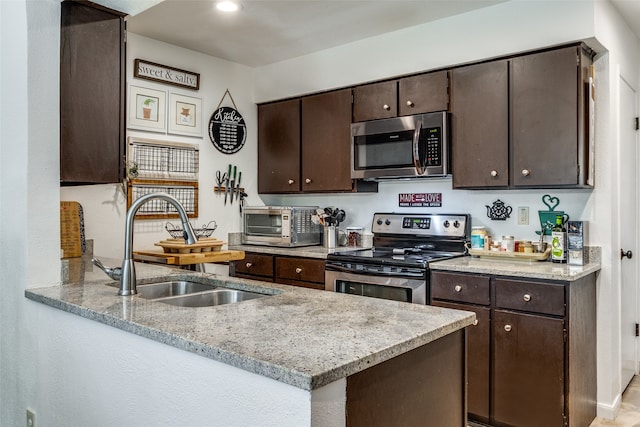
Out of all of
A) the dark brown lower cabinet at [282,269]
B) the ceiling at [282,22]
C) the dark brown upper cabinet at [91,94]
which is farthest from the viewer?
the dark brown lower cabinet at [282,269]

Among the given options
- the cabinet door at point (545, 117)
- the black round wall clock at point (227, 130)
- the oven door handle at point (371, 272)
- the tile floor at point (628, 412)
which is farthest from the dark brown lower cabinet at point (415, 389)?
the black round wall clock at point (227, 130)

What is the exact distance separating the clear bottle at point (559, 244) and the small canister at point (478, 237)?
417mm

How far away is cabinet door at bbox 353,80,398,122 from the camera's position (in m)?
3.51

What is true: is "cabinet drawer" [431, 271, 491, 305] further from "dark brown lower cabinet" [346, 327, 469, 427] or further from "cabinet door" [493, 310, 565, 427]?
"dark brown lower cabinet" [346, 327, 469, 427]

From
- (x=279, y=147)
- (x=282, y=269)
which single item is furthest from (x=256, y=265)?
(x=279, y=147)

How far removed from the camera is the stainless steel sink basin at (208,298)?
1976 millimetres

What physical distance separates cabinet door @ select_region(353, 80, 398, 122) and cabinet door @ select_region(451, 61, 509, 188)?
17.9 inches

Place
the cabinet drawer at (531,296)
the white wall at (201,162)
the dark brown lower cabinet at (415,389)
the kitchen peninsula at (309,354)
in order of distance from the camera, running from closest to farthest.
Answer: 1. the kitchen peninsula at (309,354)
2. the dark brown lower cabinet at (415,389)
3. the cabinet drawer at (531,296)
4. the white wall at (201,162)

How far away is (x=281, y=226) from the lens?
12.8 ft

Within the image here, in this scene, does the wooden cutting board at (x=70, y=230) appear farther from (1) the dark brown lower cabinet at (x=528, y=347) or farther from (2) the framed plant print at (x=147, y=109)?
(1) the dark brown lower cabinet at (x=528, y=347)

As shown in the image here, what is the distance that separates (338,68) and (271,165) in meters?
1.04

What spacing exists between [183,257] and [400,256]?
139cm

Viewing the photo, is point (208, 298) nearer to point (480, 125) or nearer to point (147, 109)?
point (480, 125)

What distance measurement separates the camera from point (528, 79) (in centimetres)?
289
